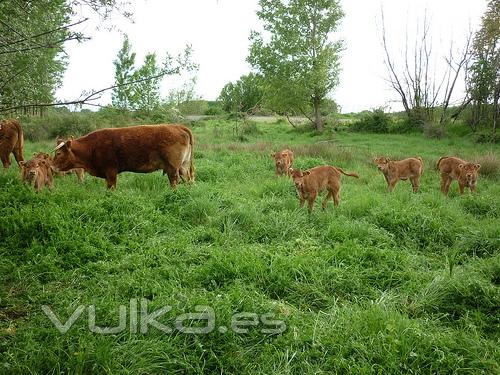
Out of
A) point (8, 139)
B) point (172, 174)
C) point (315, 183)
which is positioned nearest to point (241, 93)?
point (8, 139)

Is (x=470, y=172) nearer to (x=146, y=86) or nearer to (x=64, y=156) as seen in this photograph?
(x=146, y=86)

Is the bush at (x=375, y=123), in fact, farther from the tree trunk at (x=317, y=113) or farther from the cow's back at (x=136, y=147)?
the cow's back at (x=136, y=147)

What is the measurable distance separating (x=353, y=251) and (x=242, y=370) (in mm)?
2750

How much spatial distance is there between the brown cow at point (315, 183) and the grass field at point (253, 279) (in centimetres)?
33

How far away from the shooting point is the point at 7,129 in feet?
36.6

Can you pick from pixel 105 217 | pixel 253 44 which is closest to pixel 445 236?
pixel 105 217

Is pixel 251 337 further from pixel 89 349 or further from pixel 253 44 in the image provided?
pixel 253 44

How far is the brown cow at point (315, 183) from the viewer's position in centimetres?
819

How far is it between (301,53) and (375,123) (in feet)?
23.9

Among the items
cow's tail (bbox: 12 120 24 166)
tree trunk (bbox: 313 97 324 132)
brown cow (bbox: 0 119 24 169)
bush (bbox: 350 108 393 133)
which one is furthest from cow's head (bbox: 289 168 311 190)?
bush (bbox: 350 108 393 133)

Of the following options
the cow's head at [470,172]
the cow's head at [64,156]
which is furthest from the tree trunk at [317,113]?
the cow's head at [64,156]

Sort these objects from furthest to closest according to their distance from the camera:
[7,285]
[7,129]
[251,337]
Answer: [7,129]
[7,285]
[251,337]

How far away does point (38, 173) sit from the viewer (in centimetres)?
884

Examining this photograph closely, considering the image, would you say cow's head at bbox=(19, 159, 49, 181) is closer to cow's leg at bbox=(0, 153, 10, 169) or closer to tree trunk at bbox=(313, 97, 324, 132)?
cow's leg at bbox=(0, 153, 10, 169)
